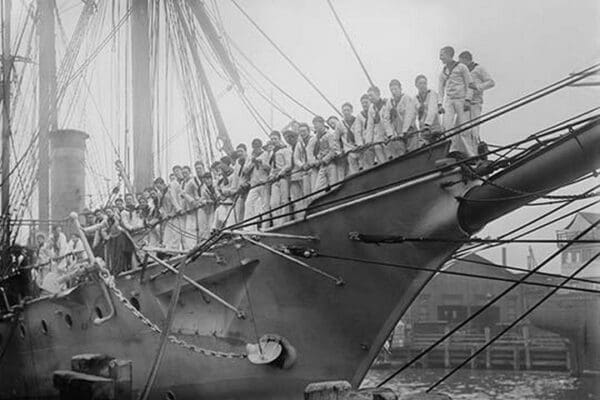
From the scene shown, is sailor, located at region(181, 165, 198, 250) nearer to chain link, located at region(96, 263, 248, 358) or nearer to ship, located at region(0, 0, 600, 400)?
ship, located at region(0, 0, 600, 400)

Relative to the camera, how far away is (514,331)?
36469 millimetres

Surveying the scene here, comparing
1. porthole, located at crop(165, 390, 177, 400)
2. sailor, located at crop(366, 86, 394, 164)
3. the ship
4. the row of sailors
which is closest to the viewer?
the ship

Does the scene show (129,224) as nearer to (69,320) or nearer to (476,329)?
(69,320)

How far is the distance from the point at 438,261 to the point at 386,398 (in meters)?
3.90

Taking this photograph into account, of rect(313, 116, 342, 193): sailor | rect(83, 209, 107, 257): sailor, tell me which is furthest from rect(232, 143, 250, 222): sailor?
rect(83, 209, 107, 257): sailor

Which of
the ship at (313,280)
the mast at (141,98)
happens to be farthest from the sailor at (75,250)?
the mast at (141,98)

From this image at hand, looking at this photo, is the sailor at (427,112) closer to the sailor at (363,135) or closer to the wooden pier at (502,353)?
the sailor at (363,135)

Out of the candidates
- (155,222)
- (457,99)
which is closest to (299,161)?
(457,99)

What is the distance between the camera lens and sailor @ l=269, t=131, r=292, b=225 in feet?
35.2

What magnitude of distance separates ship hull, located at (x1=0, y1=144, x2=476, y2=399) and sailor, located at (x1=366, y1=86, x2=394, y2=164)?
208 millimetres

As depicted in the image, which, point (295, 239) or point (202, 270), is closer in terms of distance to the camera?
point (295, 239)

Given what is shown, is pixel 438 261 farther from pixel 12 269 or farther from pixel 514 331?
pixel 514 331

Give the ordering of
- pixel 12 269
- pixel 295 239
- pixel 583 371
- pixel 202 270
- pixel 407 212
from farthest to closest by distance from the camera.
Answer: pixel 583 371 < pixel 12 269 < pixel 202 270 < pixel 295 239 < pixel 407 212

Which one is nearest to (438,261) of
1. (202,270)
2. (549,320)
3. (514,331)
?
(202,270)
